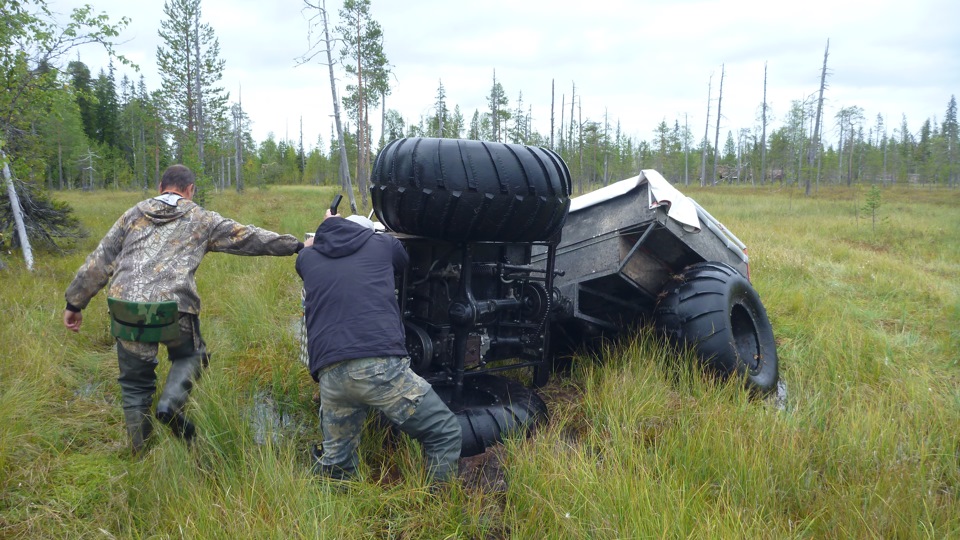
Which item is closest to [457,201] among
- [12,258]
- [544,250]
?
[544,250]

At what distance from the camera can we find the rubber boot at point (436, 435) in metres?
3.19

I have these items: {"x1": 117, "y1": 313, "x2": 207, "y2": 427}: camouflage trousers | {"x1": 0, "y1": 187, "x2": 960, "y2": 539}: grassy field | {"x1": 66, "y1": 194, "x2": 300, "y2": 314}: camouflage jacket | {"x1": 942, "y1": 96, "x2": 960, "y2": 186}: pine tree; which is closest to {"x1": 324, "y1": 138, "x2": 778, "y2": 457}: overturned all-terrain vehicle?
{"x1": 0, "y1": 187, "x2": 960, "y2": 539}: grassy field

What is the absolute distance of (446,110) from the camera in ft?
161

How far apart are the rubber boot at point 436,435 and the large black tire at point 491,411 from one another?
0.24 meters

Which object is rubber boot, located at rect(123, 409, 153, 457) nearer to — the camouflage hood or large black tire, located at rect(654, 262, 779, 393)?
the camouflage hood

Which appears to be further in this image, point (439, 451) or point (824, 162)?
point (824, 162)

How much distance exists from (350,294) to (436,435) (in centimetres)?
86

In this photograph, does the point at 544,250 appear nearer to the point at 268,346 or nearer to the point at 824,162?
the point at 268,346

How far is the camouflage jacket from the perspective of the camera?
12.0ft

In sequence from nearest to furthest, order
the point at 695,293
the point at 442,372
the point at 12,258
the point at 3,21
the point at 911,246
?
the point at 442,372 → the point at 695,293 → the point at 3,21 → the point at 12,258 → the point at 911,246

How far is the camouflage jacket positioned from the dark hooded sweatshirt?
864 millimetres

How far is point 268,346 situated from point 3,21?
7.40 metres

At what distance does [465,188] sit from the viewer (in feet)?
11.8

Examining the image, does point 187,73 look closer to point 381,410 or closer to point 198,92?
point 198,92
